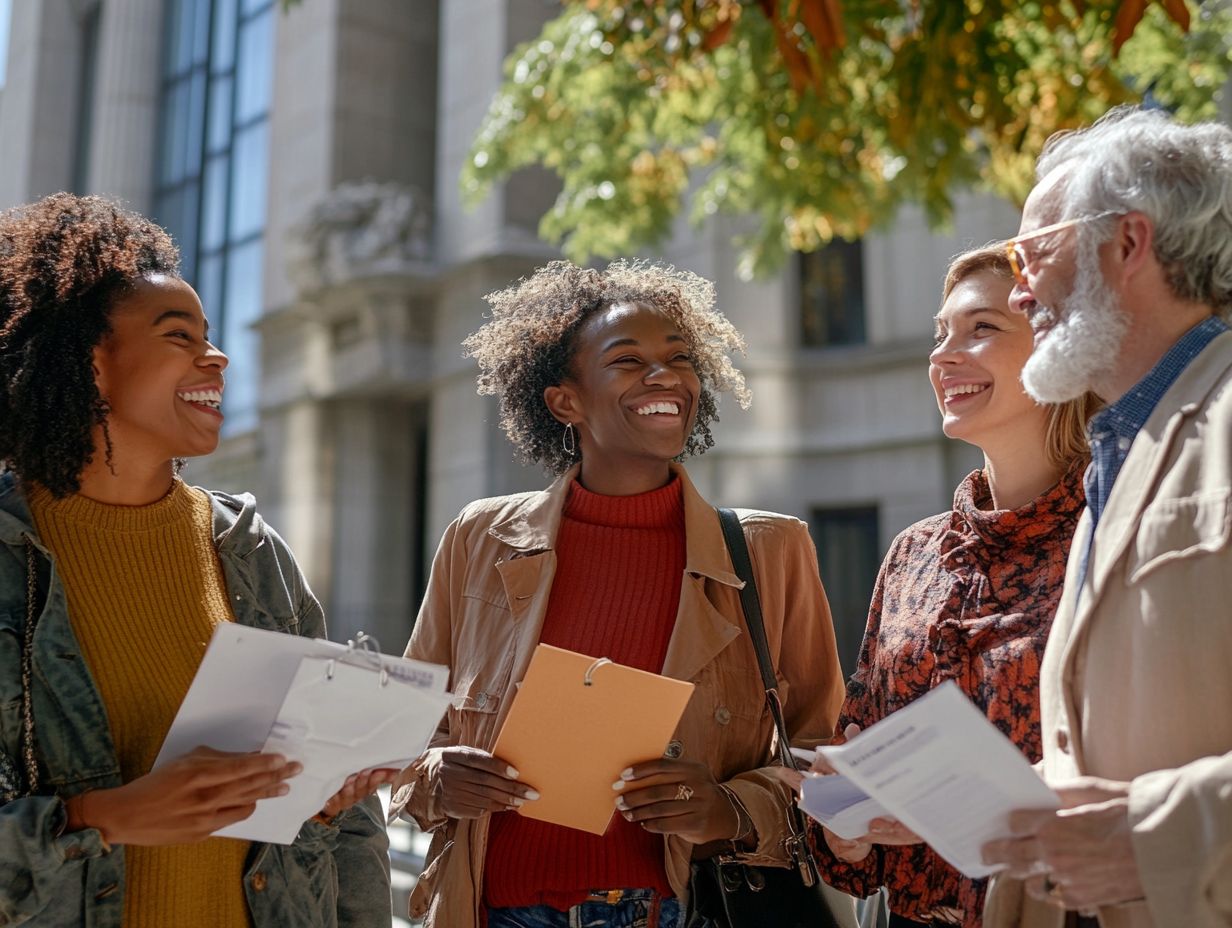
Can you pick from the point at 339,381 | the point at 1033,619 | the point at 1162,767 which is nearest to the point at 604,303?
the point at 1033,619

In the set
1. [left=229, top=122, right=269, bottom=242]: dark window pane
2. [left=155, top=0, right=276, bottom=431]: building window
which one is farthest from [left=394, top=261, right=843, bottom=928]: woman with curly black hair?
[left=229, top=122, right=269, bottom=242]: dark window pane

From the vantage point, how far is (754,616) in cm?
332

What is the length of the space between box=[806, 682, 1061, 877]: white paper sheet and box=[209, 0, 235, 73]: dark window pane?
74.5 feet

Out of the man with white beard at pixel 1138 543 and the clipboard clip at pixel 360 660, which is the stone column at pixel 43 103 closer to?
the clipboard clip at pixel 360 660

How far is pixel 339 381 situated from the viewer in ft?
56.6

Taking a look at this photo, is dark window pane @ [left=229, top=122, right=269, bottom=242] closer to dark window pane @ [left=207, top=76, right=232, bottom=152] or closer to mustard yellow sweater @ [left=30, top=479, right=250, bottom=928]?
dark window pane @ [left=207, top=76, right=232, bottom=152]

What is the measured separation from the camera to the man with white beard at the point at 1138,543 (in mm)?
2014

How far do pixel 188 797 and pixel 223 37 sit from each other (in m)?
22.7

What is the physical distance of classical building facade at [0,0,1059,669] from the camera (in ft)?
44.9

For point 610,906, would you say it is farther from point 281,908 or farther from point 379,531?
point 379,531

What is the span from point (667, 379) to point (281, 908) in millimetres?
1697

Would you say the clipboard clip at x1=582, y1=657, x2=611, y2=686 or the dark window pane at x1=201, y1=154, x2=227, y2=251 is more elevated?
the dark window pane at x1=201, y1=154, x2=227, y2=251

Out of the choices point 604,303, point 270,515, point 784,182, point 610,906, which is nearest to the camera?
point 610,906

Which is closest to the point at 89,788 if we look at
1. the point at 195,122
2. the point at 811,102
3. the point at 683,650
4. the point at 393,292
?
the point at 683,650
